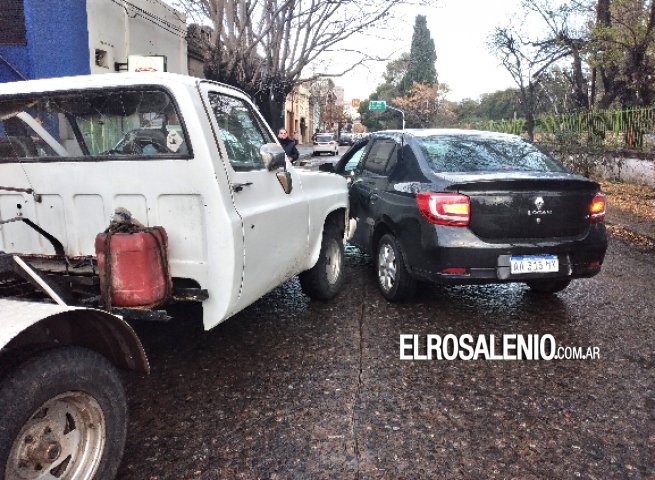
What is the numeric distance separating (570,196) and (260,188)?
8.43 feet

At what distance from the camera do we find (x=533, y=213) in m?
4.30

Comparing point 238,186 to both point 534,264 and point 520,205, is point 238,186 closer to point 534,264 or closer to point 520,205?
point 520,205

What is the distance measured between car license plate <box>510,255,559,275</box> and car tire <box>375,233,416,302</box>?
941 mm

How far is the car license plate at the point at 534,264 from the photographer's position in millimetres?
4266

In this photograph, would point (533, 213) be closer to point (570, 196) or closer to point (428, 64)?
point (570, 196)

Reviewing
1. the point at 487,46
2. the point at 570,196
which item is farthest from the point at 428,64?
the point at 570,196

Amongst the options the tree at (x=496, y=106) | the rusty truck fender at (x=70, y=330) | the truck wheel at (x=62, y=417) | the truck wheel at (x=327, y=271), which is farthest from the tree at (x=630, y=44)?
the tree at (x=496, y=106)

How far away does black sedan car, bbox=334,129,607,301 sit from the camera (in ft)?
13.9

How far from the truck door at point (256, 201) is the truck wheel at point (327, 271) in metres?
0.65

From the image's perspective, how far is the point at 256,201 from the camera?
11.7 feet

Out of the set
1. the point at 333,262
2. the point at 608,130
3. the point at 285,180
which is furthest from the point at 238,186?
the point at 608,130

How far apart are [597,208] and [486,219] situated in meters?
1.10

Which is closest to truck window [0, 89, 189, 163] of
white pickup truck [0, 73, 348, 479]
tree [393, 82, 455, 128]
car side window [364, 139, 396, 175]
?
white pickup truck [0, 73, 348, 479]

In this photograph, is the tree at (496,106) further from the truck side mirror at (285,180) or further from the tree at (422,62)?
the truck side mirror at (285,180)
